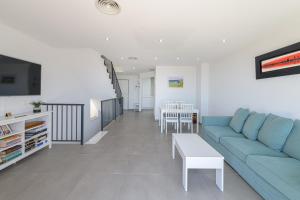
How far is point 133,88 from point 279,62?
8.90 meters

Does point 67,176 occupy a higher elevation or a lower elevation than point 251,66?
lower

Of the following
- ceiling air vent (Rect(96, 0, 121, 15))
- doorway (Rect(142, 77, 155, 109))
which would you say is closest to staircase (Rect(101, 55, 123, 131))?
ceiling air vent (Rect(96, 0, 121, 15))

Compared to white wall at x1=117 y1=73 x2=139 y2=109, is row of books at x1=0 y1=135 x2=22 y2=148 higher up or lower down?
lower down

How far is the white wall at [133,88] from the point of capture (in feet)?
36.0

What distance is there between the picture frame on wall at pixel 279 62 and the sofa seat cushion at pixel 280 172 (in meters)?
1.48

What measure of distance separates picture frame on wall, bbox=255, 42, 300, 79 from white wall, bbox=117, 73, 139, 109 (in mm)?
8203

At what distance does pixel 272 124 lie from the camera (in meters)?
2.49

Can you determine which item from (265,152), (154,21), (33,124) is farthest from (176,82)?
(33,124)

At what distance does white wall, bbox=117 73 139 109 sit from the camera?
10984mm

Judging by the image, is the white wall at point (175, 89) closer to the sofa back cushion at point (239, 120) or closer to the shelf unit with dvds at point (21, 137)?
the sofa back cushion at point (239, 120)

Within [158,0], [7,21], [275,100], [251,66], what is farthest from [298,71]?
[7,21]

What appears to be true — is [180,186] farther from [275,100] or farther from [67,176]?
[275,100]

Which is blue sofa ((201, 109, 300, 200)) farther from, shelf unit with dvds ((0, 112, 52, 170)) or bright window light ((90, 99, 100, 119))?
bright window light ((90, 99, 100, 119))

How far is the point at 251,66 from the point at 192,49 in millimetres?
1481
